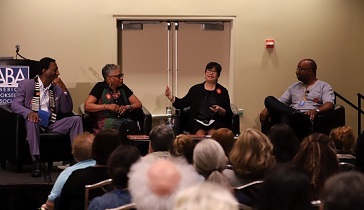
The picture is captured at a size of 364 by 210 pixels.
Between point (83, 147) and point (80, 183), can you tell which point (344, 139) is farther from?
point (80, 183)

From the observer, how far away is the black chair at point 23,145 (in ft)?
21.7

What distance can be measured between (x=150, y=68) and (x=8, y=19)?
6.37 feet

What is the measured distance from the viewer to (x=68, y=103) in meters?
7.10

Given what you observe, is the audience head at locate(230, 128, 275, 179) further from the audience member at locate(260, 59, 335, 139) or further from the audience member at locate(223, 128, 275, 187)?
the audience member at locate(260, 59, 335, 139)

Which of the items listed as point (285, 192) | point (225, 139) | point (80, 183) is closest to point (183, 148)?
point (225, 139)

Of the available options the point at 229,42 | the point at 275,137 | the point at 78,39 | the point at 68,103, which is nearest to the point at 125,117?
the point at 68,103

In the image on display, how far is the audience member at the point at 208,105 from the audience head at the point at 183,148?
316 centimetres

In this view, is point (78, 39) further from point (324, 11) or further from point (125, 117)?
point (324, 11)

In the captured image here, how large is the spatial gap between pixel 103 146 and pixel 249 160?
0.88m

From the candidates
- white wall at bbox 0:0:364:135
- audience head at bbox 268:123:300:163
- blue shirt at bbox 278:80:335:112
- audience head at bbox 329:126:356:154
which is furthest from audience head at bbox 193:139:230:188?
white wall at bbox 0:0:364:135

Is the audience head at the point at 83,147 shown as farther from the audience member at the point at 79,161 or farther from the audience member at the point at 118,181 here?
the audience member at the point at 118,181

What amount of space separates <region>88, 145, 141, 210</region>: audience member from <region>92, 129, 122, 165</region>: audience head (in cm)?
70

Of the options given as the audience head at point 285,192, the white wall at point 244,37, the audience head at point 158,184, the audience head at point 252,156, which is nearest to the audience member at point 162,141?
the audience head at point 252,156

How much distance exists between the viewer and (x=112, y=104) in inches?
287
